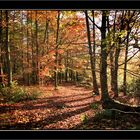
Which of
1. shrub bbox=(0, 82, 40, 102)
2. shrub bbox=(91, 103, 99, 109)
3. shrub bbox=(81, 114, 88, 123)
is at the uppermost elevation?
shrub bbox=(0, 82, 40, 102)

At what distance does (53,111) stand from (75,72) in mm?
1258

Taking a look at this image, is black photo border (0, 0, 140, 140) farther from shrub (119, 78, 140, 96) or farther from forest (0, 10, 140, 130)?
shrub (119, 78, 140, 96)

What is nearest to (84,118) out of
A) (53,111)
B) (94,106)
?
(94,106)

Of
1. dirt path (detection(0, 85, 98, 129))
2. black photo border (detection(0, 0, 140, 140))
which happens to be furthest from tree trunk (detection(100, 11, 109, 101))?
black photo border (detection(0, 0, 140, 140))

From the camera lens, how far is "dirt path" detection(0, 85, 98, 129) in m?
5.09

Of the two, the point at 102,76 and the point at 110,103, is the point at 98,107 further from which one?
the point at 102,76

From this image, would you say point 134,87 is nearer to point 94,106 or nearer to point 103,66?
point 103,66

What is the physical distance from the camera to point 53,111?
5.79m

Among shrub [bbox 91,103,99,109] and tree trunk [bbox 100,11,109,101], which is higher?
tree trunk [bbox 100,11,109,101]

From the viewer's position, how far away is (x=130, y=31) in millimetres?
5535
